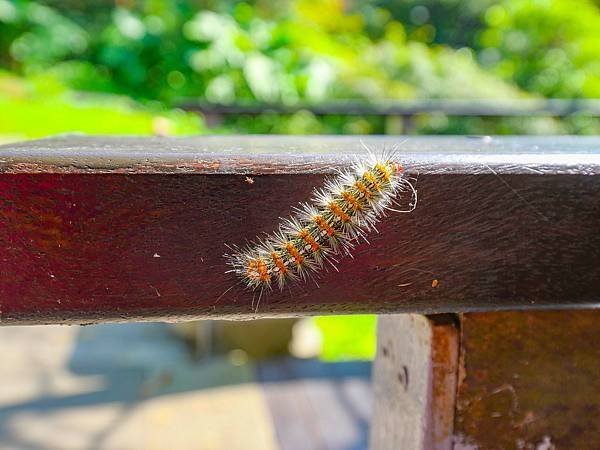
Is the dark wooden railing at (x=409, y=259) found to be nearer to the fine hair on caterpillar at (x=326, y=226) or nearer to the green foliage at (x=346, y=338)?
the fine hair on caterpillar at (x=326, y=226)

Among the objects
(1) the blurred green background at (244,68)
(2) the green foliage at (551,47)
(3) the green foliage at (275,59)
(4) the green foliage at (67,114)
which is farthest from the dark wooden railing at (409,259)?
(2) the green foliage at (551,47)

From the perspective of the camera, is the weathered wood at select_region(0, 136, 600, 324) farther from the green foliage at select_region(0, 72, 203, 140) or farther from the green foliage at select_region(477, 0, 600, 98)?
the green foliage at select_region(477, 0, 600, 98)

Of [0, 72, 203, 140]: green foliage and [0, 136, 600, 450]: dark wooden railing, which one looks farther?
[0, 72, 203, 140]: green foliage

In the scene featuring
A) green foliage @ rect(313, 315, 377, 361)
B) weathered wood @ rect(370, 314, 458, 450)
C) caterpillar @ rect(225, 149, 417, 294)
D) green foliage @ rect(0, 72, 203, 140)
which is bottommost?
weathered wood @ rect(370, 314, 458, 450)

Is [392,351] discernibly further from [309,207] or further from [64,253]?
[64,253]

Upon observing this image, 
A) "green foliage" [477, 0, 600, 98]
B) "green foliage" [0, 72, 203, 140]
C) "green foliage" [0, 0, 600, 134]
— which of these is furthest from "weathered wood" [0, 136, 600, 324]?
Result: "green foliage" [477, 0, 600, 98]

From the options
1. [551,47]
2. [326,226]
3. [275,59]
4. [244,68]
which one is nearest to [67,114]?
[244,68]

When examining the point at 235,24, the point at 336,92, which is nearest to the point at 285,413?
the point at 336,92

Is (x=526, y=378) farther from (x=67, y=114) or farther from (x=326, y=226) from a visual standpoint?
(x=67, y=114)
